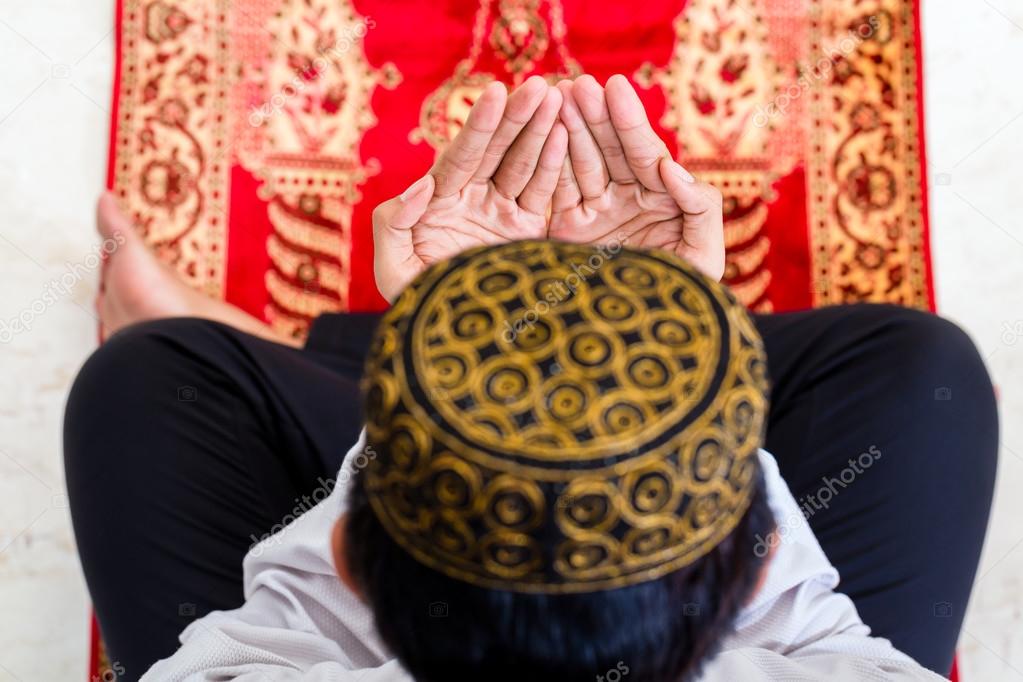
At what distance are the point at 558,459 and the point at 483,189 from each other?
1.50 feet

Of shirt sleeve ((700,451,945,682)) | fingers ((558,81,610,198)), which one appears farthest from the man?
shirt sleeve ((700,451,945,682))

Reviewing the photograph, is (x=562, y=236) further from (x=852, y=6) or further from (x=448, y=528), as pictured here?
(x=852, y=6)

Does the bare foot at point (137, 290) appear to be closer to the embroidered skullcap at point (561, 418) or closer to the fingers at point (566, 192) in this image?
the fingers at point (566, 192)

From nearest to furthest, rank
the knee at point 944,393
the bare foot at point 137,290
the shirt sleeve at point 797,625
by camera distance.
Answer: the shirt sleeve at point 797,625 → the knee at point 944,393 → the bare foot at point 137,290

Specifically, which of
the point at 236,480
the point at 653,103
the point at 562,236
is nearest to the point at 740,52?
the point at 653,103

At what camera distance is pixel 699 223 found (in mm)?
835

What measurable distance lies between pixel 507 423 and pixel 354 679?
27cm

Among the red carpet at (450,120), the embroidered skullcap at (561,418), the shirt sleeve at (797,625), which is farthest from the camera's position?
the red carpet at (450,120)

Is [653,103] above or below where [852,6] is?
below

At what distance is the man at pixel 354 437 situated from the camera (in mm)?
822

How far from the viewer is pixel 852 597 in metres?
0.82

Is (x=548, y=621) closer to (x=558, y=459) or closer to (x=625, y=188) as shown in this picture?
(x=558, y=459)

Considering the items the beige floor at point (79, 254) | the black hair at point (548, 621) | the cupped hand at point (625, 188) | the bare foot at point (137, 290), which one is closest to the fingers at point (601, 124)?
the cupped hand at point (625, 188)

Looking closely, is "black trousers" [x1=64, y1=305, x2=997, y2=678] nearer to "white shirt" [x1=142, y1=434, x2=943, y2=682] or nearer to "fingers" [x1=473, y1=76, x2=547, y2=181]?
"white shirt" [x1=142, y1=434, x2=943, y2=682]
